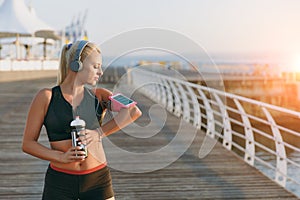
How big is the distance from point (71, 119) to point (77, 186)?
0.31 m

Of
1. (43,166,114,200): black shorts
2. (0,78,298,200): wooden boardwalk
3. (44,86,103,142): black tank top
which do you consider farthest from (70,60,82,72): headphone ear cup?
(0,78,298,200): wooden boardwalk

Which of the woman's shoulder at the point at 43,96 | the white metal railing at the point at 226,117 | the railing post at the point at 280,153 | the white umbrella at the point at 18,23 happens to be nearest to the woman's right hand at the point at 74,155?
the woman's shoulder at the point at 43,96

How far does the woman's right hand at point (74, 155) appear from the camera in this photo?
6.04ft

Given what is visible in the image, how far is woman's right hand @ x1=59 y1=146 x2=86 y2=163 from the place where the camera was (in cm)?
184

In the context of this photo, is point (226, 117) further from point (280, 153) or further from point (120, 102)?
point (120, 102)

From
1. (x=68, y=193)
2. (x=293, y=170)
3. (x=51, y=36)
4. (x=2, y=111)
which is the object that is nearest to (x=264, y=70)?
(x=51, y=36)

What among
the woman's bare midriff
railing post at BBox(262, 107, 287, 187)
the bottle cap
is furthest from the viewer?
railing post at BBox(262, 107, 287, 187)

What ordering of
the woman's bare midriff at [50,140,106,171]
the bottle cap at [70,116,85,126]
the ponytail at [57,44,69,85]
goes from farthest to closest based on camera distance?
the woman's bare midriff at [50,140,106,171] < the ponytail at [57,44,69,85] < the bottle cap at [70,116,85,126]

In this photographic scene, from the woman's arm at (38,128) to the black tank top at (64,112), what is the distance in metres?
0.02

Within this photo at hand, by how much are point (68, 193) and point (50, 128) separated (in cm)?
30

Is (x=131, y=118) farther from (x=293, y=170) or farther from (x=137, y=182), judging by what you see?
(x=293, y=170)

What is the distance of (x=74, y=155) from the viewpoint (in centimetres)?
186

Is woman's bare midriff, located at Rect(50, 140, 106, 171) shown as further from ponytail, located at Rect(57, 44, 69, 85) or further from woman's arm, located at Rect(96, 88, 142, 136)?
ponytail, located at Rect(57, 44, 69, 85)

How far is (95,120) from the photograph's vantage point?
192 cm
